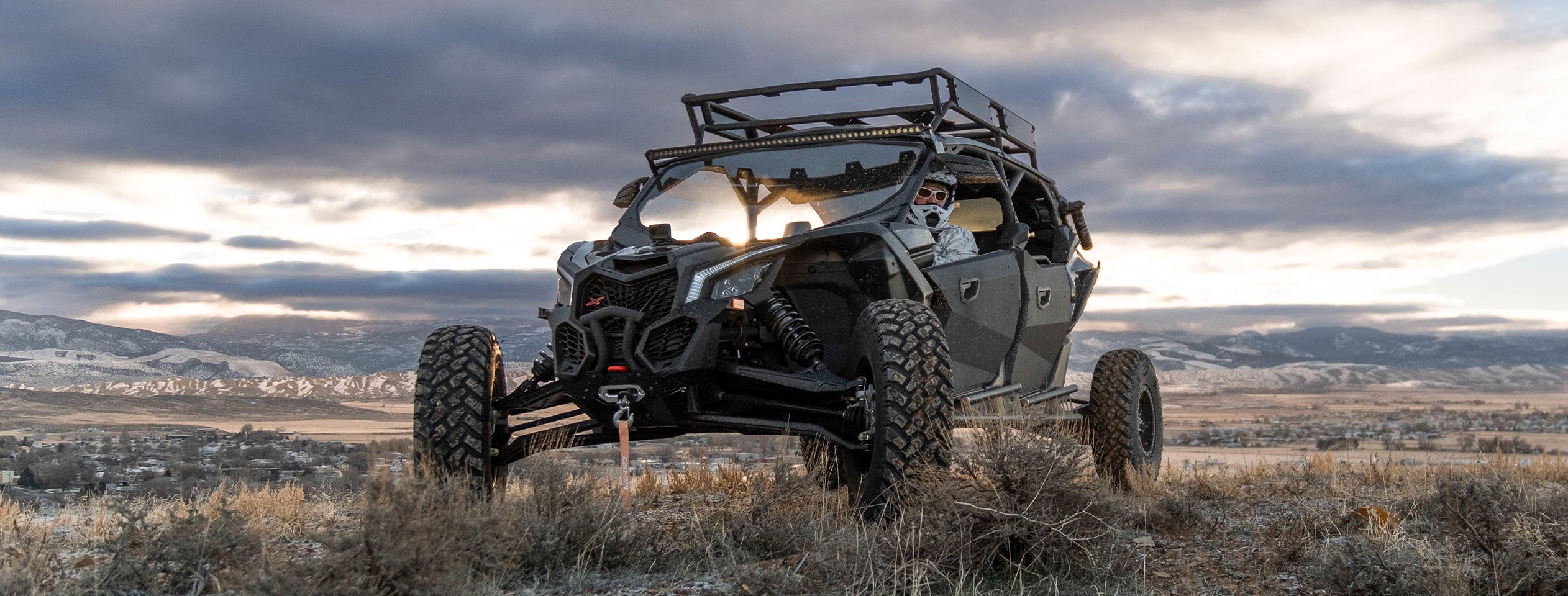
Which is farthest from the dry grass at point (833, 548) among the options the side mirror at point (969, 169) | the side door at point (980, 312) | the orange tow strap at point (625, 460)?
the side mirror at point (969, 169)

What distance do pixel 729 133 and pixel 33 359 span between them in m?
145

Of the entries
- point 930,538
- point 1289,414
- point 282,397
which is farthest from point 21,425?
point 1289,414

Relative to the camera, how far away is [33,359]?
5133 inches

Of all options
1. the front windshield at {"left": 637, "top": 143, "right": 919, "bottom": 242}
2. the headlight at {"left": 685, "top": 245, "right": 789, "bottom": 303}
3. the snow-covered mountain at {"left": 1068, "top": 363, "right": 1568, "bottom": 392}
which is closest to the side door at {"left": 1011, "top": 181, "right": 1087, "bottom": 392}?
the front windshield at {"left": 637, "top": 143, "right": 919, "bottom": 242}

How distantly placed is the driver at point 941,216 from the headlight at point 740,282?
4.78 ft

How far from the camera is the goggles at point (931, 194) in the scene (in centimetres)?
877

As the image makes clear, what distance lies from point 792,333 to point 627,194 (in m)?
2.88

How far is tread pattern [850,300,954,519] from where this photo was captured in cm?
670

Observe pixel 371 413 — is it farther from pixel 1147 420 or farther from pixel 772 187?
pixel 772 187

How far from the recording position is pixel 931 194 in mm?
8930

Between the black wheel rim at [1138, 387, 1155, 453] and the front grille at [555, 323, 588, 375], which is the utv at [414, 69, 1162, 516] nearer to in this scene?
the front grille at [555, 323, 588, 375]

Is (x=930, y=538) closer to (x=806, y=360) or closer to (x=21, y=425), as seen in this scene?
(x=806, y=360)

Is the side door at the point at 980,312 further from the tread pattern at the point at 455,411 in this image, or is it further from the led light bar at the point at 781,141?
the tread pattern at the point at 455,411

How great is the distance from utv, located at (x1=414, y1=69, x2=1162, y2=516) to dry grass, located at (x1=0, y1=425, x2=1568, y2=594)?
1.70 ft
